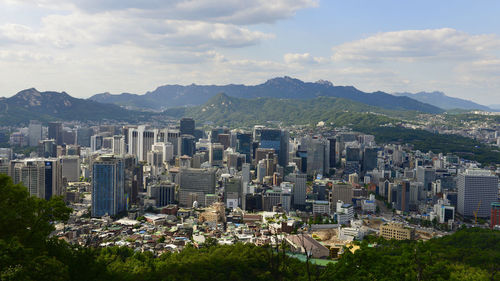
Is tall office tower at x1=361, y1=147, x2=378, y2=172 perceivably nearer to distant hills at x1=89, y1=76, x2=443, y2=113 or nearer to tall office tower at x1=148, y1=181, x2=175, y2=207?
tall office tower at x1=148, y1=181, x2=175, y2=207

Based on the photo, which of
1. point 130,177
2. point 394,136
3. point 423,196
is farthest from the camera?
point 394,136

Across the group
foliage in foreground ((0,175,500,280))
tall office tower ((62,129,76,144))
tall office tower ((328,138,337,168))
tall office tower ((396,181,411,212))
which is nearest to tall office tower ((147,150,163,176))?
tall office tower ((328,138,337,168))

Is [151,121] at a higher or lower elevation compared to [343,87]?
lower

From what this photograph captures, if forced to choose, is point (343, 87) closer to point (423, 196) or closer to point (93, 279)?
point (423, 196)

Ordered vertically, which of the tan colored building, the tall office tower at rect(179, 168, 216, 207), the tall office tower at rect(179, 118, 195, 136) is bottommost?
the tan colored building

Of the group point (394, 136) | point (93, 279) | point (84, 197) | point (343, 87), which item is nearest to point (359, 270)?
point (93, 279)
